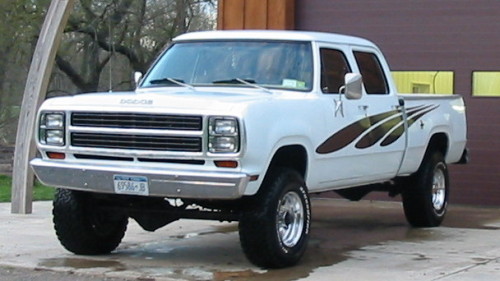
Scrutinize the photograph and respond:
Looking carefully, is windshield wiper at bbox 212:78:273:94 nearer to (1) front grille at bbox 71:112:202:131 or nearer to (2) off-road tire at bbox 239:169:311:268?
(2) off-road tire at bbox 239:169:311:268

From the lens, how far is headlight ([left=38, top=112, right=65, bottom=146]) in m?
9.84

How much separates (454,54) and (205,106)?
23.7 feet

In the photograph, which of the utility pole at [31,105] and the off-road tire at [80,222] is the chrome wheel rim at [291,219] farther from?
the utility pole at [31,105]

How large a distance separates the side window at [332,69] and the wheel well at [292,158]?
0.86 meters

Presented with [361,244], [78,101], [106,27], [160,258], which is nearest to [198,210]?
[160,258]

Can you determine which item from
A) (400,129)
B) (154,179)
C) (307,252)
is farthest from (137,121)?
(400,129)

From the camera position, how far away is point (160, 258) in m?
10.4

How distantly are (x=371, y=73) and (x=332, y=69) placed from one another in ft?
3.41

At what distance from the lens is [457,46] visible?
51.0ft

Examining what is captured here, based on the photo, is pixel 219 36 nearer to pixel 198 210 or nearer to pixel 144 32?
pixel 198 210

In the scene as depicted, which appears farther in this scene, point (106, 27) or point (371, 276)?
point (106, 27)

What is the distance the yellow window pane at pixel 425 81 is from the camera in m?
15.7

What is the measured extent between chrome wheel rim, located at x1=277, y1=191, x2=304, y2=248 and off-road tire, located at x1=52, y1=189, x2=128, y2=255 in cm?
166

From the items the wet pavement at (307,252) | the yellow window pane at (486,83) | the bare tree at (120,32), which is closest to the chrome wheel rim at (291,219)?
the wet pavement at (307,252)
